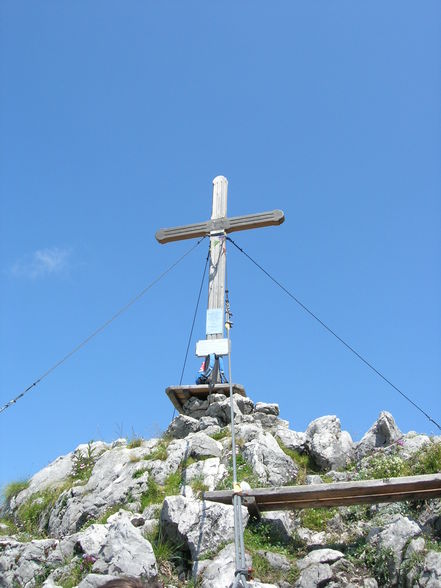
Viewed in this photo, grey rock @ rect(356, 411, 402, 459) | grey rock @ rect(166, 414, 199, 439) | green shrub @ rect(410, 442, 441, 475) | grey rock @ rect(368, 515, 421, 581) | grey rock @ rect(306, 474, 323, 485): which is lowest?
grey rock @ rect(368, 515, 421, 581)

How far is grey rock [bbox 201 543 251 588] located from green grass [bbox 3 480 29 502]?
19.5 ft

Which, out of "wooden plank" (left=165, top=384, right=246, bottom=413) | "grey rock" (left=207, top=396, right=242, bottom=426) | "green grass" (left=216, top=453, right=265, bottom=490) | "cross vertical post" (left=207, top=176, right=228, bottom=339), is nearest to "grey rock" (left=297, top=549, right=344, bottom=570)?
"green grass" (left=216, top=453, right=265, bottom=490)

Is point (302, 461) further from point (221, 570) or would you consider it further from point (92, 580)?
point (92, 580)

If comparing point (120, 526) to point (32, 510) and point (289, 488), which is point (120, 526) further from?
point (32, 510)

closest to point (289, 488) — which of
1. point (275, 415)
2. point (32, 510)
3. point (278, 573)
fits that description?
point (278, 573)

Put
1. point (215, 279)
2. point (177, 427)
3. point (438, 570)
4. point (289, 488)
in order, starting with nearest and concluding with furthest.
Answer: point (438, 570) → point (289, 488) → point (177, 427) → point (215, 279)

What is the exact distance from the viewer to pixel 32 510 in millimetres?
11227

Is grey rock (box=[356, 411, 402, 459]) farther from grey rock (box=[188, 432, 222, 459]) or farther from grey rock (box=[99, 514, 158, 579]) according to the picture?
grey rock (box=[99, 514, 158, 579])

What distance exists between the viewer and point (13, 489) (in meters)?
12.4

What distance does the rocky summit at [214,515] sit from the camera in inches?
300

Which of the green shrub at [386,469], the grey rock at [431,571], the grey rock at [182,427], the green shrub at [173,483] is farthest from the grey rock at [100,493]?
the grey rock at [431,571]

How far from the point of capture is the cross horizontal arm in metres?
14.4

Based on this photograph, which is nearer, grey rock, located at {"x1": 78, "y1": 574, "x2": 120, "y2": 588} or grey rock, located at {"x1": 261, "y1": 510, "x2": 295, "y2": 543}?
grey rock, located at {"x1": 78, "y1": 574, "x2": 120, "y2": 588}

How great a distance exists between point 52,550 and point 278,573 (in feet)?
10.7
